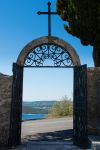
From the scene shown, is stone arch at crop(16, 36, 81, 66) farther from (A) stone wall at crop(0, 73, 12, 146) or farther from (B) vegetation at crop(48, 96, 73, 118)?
(B) vegetation at crop(48, 96, 73, 118)

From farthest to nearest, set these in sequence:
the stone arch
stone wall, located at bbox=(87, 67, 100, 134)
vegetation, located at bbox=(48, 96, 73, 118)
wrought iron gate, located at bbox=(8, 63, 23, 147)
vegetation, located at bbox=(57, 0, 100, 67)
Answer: vegetation, located at bbox=(48, 96, 73, 118)
vegetation, located at bbox=(57, 0, 100, 67)
stone wall, located at bbox=(87, 67, 100, 134)
the stone arch
wrought iron gate, located at bbox=(8, 63, 23, 147)

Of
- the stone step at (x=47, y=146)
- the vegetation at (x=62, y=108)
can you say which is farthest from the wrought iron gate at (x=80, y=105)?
the vegetation at (x=62, y=108)

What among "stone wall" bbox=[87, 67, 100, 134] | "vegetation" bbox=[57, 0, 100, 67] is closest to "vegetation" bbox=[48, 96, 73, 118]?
"vegetation" bbox=[57, 0, 100, 67]

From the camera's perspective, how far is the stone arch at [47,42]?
9.45 m

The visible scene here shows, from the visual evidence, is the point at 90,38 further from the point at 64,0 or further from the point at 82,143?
the point at 82,143

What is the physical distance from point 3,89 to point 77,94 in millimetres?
2272

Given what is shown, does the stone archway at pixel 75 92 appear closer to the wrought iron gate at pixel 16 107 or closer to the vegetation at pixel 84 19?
the wrought iron gate at pixel 16 107

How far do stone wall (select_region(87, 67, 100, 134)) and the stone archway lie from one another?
2.56 ft

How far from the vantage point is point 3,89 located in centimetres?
916

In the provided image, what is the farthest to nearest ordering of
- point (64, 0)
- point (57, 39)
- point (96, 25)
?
point (64, 0), point (96, 25), point (57, 39)

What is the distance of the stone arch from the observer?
945cm

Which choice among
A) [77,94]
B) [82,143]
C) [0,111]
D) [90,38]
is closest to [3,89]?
[0,111]

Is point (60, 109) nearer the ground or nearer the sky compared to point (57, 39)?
nearer the ground

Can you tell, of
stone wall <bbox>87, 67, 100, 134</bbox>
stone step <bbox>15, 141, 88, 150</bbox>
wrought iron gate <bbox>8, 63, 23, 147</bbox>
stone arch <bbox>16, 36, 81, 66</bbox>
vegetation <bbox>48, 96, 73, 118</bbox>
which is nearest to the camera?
stone step <bbox>15, 141, 88, 150</bbox>
